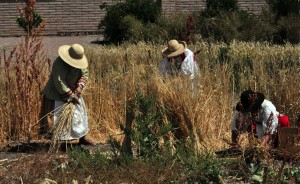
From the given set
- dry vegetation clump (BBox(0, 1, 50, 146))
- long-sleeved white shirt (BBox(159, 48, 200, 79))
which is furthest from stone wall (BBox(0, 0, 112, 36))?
dry vegetation clump (BBox(0, 1, 50, 146))

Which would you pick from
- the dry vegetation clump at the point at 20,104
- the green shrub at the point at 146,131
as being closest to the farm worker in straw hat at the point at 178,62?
the dry vegetation clump at the point at 20,104

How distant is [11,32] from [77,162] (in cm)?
2050

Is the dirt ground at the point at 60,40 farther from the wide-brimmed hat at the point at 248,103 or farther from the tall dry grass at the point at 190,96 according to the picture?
the wide-brimmed hat at the point at 248,103

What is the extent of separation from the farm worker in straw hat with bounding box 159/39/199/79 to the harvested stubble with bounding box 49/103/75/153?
46.9 inches

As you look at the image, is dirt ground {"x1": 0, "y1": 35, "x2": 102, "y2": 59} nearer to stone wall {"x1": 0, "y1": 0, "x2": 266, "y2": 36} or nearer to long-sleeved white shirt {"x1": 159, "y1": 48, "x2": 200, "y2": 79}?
stone wall {"x1": 0, "y1": 0, "x2": 266, "y2": 36}

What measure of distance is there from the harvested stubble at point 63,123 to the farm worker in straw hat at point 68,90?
0.12 metres

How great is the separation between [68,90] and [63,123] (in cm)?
46

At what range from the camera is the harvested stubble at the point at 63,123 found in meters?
7.38

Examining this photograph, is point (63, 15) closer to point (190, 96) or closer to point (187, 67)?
point (187, 67)

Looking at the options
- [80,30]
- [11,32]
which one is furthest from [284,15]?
[11,32]

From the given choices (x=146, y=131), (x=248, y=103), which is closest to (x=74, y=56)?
(x=146, y=131)

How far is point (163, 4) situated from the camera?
81.7 ft

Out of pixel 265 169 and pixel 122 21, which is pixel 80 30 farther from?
pixel 265 169

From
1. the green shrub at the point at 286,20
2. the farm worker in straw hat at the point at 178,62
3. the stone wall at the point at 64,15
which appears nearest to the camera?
the farm worker in straw hat at the point at 178,62
